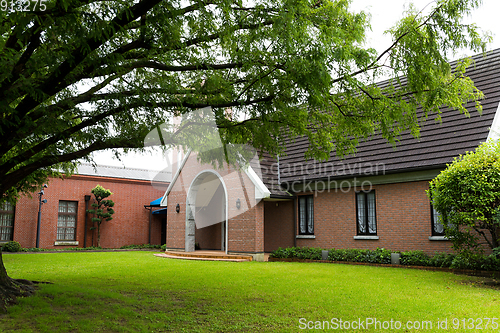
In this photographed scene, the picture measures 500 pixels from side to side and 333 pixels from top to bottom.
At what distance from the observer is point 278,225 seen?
60.5ft

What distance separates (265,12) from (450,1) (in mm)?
2929

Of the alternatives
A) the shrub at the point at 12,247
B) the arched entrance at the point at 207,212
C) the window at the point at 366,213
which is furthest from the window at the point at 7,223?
the window at the point at 366,213

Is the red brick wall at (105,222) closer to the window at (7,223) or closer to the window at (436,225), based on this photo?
the window at (7,223)

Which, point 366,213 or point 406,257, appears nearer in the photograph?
point 406,257

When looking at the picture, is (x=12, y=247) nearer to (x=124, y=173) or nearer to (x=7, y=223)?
(x=7, y=223)

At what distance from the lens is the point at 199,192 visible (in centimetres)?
2116

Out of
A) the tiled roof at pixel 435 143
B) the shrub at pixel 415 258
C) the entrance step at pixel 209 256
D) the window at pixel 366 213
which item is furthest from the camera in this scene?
the entrance step at pixel 209 256

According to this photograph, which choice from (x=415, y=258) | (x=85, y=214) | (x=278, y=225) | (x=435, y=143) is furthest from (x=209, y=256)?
(x=85, y=214)

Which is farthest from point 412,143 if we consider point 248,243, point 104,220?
point 104,220

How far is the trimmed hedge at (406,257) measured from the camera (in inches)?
419

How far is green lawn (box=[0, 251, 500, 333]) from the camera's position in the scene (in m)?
5.92

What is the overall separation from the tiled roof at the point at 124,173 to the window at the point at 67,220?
7.72 ft

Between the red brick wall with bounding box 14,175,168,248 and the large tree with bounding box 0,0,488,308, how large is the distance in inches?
→ 729

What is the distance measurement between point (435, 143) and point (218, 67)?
10150mm
